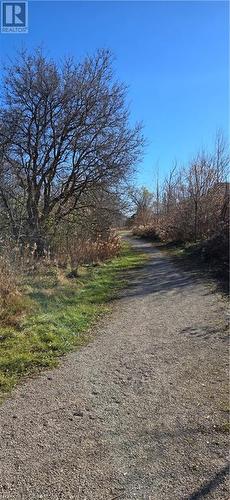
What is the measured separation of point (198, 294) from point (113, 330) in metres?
3.85

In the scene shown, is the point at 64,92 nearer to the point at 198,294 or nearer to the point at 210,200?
the point at 198,294

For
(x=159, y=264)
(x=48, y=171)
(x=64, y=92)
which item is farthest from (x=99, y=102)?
(x=159, y=264)

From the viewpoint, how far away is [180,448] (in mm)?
3387

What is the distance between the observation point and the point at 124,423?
380 centimetres

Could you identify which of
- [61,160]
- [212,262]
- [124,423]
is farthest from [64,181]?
[124,423]

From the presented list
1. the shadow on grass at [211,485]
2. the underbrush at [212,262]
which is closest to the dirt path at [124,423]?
the shadow on grass at [211,485]

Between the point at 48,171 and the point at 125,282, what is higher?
the point at 48,171

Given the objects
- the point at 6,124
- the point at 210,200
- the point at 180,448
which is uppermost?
the point at 6,124

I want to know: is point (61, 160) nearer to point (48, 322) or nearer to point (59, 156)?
point (59, 156)

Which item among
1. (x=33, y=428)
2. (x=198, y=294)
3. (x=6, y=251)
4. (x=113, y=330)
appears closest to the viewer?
(x=33, y=428)

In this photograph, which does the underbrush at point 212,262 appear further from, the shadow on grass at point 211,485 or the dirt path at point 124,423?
the shadow on grass at point 211,485

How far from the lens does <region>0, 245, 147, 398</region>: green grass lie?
5.25 metres

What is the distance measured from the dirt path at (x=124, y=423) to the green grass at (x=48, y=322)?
0.92 feet

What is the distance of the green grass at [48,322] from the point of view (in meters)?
5.25
